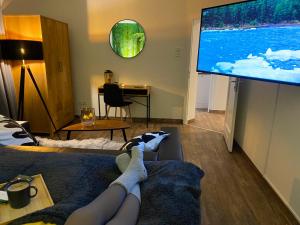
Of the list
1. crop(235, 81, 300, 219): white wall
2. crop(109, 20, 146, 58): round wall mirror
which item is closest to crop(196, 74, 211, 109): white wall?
crop(109, 20, 146, 58): round wall mirror

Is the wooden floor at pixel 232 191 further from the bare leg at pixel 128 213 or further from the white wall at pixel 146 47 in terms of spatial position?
the white wall at pixel 146 47

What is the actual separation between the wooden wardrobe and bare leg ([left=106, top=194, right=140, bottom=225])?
9.33ft

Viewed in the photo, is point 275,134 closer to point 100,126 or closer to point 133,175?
point 133,175

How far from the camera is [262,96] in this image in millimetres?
2459

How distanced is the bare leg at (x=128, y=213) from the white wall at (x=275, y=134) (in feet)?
4.73

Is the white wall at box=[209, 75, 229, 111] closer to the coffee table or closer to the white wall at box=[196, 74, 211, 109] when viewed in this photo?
the white wall at box=[196, 74, 211, 109]

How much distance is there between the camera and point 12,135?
1.99 meters

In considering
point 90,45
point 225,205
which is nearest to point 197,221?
point 225,205

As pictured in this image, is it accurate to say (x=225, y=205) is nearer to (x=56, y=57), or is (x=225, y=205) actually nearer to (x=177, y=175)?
(x=177, y=175)

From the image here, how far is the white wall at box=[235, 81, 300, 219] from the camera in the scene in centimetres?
183

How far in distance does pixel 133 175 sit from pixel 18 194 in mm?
526

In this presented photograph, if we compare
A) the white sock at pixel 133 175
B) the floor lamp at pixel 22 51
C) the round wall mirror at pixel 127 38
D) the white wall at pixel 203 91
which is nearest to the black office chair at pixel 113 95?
the round wall mirror at pixel 127 38

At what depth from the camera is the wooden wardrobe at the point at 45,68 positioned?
125 inches

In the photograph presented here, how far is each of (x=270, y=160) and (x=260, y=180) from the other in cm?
27
